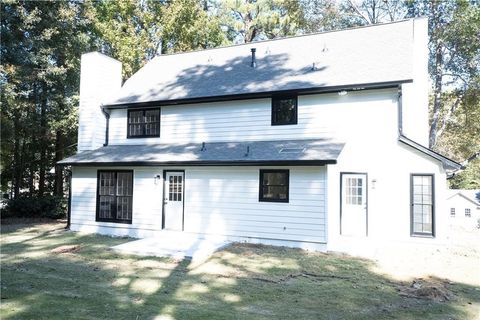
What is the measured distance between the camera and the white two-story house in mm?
10484

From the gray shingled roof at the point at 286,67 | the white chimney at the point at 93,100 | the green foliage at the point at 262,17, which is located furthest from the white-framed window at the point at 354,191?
the green foliage at the point at 262,17

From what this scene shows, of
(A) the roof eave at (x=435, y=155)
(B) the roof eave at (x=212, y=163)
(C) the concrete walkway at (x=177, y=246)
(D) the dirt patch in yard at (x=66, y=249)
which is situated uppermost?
(A) the roof eave at (x=435, y=155)

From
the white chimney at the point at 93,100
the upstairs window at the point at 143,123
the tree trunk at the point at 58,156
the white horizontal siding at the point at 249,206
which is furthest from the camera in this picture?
the tree trunk at the point at 58,156

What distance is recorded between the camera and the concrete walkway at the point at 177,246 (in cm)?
890

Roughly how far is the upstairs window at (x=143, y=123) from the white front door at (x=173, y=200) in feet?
8.32

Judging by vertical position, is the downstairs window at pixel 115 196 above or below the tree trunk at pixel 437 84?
below

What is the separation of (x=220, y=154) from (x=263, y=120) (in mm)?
1876

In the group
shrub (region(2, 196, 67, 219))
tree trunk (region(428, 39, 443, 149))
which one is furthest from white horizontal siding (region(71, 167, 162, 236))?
tree trunk (region(428, 39, 443, 149))

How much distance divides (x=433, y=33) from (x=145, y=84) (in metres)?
16.5

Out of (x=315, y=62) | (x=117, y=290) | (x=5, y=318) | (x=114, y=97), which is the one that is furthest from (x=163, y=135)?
(x=5, y=318)

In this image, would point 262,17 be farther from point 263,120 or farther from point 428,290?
point 428,290

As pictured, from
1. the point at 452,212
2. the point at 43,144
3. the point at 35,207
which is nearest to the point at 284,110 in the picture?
the point at 35,207

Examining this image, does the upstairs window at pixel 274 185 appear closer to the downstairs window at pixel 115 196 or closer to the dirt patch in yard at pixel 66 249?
the downstairs window at pixel 115 196

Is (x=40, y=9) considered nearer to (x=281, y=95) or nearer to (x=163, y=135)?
(x=163, y=135)
